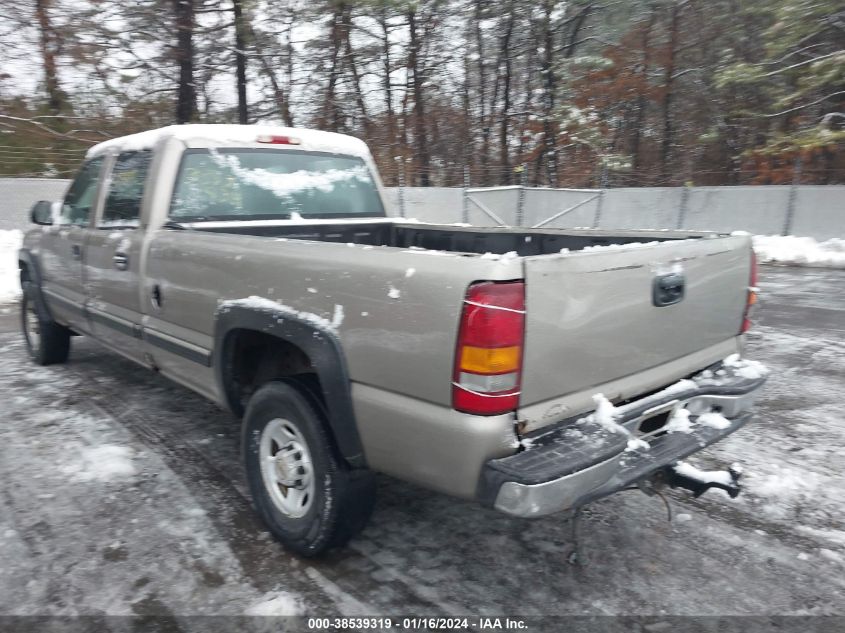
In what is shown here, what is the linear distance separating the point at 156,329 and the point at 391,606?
216 cm

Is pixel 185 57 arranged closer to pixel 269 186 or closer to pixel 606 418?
pixel 269 186

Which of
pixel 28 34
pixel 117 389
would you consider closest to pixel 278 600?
pixel 117 389

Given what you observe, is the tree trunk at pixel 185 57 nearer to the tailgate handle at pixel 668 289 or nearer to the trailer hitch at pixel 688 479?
the tailgate handle at pixel 668 289

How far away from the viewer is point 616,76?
67.4 ft

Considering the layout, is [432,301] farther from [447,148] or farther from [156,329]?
[447,148]

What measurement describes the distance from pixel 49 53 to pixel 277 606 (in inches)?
648

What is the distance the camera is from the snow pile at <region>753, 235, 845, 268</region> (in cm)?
1177

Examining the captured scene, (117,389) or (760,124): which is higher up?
(760,124)

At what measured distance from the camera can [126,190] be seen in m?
4.23

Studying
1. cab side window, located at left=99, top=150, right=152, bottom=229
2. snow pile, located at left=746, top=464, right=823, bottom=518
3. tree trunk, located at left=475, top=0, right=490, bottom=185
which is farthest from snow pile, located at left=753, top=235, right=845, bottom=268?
cab side window, located at left=99, top=150, right=152, bottom=229

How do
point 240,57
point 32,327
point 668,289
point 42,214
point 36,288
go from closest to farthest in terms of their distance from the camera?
1. point 668,289
2. point 42,214
3. point 36,288
4. point 32,327
5. point 240,57

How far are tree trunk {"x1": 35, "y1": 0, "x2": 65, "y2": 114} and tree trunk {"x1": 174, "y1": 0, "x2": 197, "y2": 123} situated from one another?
2.94m

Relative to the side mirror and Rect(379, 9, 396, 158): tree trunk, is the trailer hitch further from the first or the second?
Rect(379, 9, 396, 158): tree trunk

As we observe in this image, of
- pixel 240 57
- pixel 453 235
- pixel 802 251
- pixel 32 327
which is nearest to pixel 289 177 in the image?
pixel 453 235
